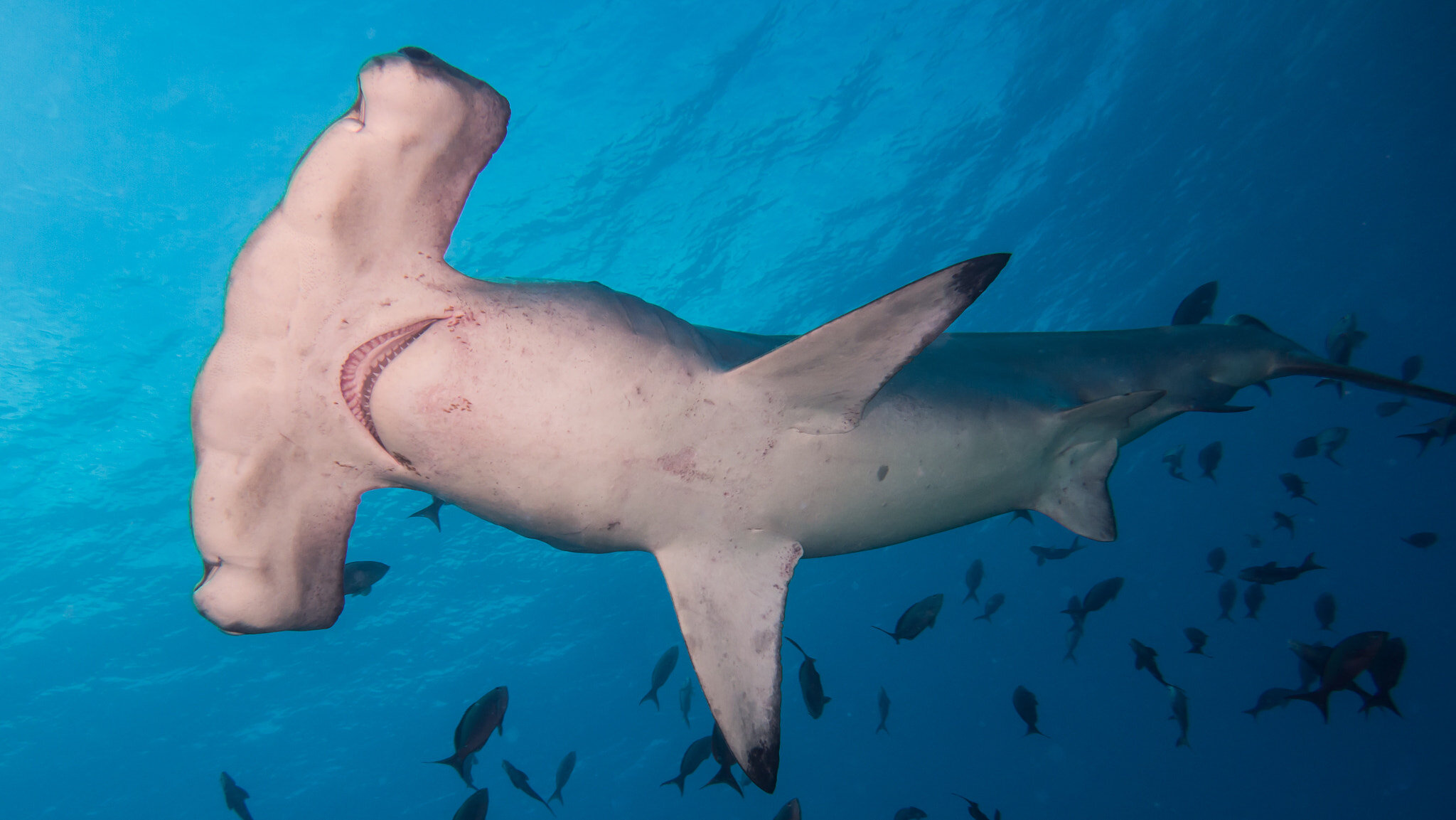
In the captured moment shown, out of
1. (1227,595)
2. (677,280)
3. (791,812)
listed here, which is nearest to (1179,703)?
(1227,595)

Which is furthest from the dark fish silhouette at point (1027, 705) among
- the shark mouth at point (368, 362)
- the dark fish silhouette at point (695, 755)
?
the shark mouth at point (368, 362)

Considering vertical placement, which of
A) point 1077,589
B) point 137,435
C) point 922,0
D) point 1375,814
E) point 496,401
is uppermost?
point 137,435

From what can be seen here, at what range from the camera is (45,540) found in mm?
20469

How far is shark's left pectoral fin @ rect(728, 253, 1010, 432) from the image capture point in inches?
77.6

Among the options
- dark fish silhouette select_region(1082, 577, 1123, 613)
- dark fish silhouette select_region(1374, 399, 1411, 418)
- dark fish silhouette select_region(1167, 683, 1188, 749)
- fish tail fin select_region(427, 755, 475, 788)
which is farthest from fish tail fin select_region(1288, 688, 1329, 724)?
dark fish silhouette select_region(1374, 399, 1411, 418)

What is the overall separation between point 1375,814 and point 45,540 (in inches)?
3020

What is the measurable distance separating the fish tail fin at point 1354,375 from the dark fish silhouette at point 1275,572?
151 inches

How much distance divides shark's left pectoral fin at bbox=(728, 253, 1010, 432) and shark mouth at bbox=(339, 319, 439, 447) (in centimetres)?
107

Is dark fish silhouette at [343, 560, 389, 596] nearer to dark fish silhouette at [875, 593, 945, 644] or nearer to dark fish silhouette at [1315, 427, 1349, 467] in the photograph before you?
dark fish silhouette at [875, 593, 945, 644]

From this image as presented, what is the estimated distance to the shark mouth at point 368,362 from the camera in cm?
174

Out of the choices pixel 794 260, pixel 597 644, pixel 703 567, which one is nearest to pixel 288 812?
pixel 597 644

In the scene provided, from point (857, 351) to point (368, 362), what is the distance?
5.24ft

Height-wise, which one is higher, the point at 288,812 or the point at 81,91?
the point at 81,91

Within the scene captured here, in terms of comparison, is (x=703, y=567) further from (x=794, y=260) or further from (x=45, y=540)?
(x=45, y=540)
